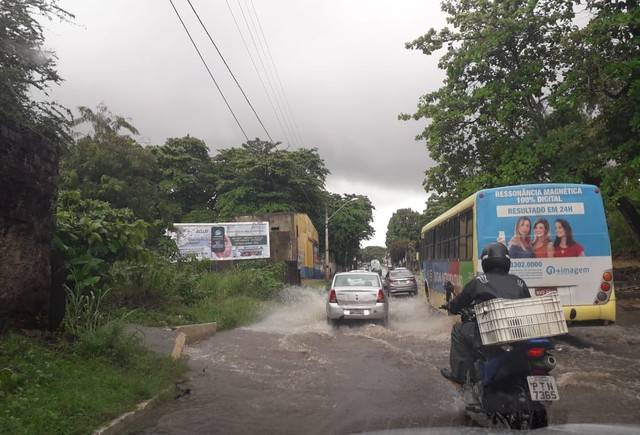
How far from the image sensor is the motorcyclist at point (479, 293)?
5219 mm

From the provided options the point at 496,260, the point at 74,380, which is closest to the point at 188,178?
the point at 74,380

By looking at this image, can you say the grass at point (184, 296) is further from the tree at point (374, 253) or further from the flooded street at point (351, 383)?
the tree at point (374, 253)

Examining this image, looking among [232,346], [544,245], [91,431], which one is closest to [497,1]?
[544,245]

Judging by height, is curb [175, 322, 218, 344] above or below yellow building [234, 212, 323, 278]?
below

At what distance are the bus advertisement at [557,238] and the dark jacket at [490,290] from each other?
4853 millimetres

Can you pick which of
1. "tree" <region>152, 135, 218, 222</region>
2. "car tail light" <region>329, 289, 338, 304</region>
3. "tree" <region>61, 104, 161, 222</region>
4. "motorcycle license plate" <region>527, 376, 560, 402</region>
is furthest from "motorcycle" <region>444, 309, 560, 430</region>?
"tree" <region>152, 135, 218, 222</region>

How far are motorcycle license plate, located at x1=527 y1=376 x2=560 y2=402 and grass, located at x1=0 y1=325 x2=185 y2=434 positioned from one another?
3732mm

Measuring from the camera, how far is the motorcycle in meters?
4.54

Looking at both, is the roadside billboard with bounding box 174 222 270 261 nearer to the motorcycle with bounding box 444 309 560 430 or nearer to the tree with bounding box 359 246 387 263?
the motorcycle with bounding box 444 309 560 430

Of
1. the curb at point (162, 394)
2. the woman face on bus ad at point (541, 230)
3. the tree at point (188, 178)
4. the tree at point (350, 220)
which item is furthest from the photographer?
the tree at point (350, 220)

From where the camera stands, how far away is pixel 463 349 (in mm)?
5457

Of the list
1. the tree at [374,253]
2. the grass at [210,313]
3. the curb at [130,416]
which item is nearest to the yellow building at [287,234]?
the grass at [210,313]

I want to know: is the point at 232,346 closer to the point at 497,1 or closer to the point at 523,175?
the point at 523,175

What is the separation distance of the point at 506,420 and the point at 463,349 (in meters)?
0.78
